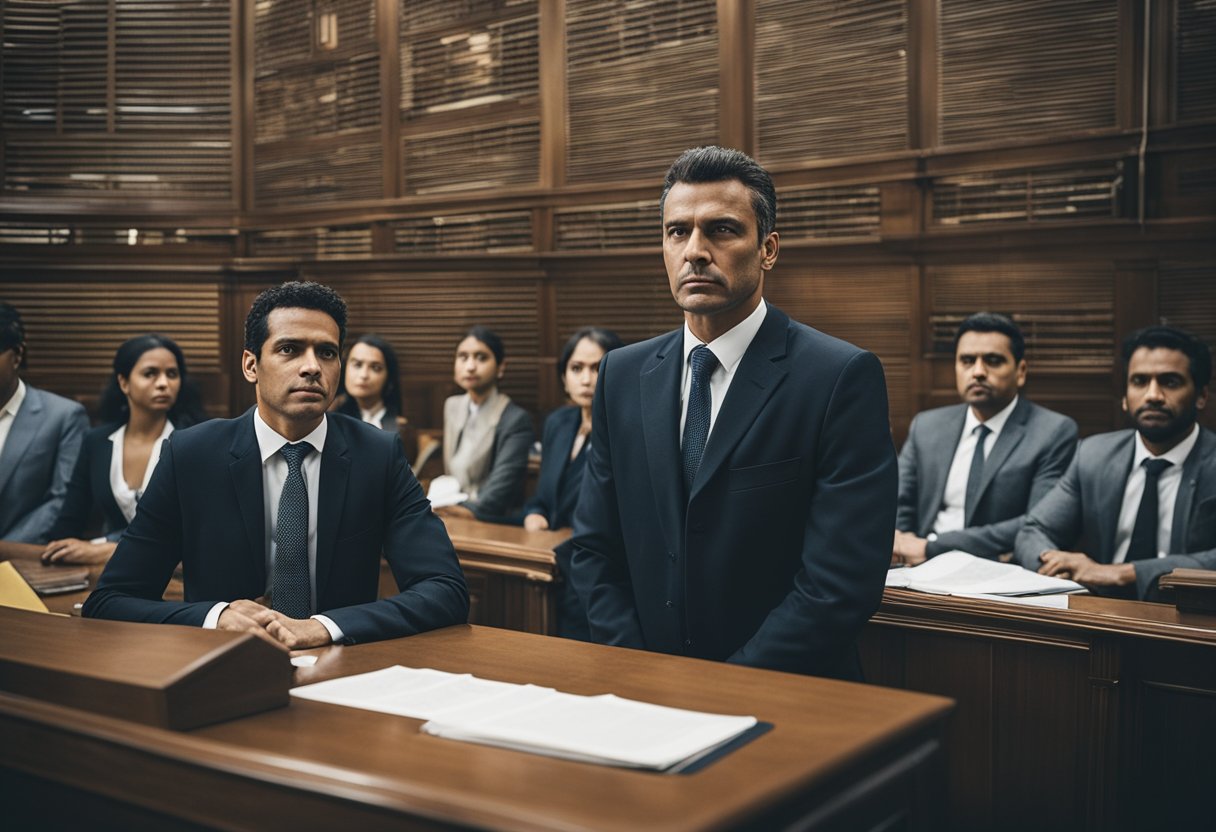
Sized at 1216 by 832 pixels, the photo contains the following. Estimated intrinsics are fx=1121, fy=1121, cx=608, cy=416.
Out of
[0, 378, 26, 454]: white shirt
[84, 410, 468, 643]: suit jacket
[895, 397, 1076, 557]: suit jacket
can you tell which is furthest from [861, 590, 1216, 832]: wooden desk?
[0, 378, 26, 454]: white shirt

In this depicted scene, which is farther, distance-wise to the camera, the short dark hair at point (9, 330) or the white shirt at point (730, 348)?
the short dark hair at point (9, 330)

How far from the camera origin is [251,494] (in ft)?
8.00

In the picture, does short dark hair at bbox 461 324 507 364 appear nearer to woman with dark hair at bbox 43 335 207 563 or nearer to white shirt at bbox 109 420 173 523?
woman with dark hair at bbox 43 335 207 563

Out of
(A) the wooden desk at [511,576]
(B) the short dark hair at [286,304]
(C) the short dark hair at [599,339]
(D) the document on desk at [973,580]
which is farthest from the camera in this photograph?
(C) the short dark hair at [599,339]

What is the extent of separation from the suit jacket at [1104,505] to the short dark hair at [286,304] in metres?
2.54

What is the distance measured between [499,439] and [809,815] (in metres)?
4.49

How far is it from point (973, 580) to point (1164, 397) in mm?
1187

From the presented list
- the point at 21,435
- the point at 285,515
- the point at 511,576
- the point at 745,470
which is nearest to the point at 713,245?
the point at 745,470

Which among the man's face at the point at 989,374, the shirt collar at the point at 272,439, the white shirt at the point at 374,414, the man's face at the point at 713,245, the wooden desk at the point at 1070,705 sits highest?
the man's face at the point at 713,245

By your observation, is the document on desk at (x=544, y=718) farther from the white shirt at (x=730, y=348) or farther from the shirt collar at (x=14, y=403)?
the shirt collar at (x=14, y=403)

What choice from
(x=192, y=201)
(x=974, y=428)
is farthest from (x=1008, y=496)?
(x=192, y=201)

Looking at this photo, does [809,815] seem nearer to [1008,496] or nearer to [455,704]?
[455,704]

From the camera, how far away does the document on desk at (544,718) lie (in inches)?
55.7

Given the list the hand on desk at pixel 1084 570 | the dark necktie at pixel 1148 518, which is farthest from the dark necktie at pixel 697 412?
the dark necktie at pixel 1148 518
